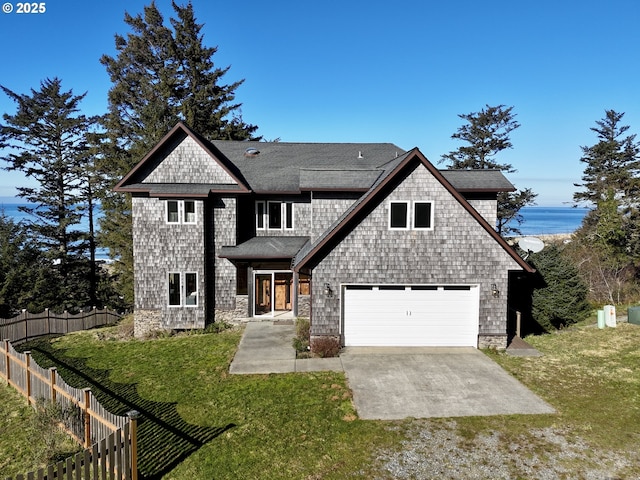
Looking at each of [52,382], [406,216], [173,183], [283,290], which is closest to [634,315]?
[406,216]

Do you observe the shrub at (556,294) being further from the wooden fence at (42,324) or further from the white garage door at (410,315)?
the wooden fence at (42,324)

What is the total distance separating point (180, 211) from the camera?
61.1 ft

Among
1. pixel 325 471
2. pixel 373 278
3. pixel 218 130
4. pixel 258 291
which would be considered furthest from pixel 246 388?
pixel 218 130

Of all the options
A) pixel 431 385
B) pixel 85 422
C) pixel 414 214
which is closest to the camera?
pixel 85 422

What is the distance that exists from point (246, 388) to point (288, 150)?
15.0 m

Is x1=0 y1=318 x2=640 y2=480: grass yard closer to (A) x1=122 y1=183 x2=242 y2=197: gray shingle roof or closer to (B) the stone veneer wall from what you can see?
(B) the stone veneer wall

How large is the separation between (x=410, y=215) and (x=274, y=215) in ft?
25.3

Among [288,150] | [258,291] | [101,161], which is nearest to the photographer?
[258,291]

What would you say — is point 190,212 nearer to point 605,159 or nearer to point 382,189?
point 382,189

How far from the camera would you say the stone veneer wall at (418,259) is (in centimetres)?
1492

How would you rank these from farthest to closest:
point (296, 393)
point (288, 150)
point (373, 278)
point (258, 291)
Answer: point (288, 150) < point (258, 291) < point (373, 278) < point (296, 393)

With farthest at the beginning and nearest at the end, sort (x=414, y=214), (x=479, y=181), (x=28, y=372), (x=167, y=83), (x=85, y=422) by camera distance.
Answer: (x=167, y=83) → (x=479, y=181) → (x=414, y=214) → (x=28, y=372) → (x=85, y=422)

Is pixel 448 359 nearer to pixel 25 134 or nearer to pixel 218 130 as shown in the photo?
pixel 218 130

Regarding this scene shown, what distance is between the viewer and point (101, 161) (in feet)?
106
